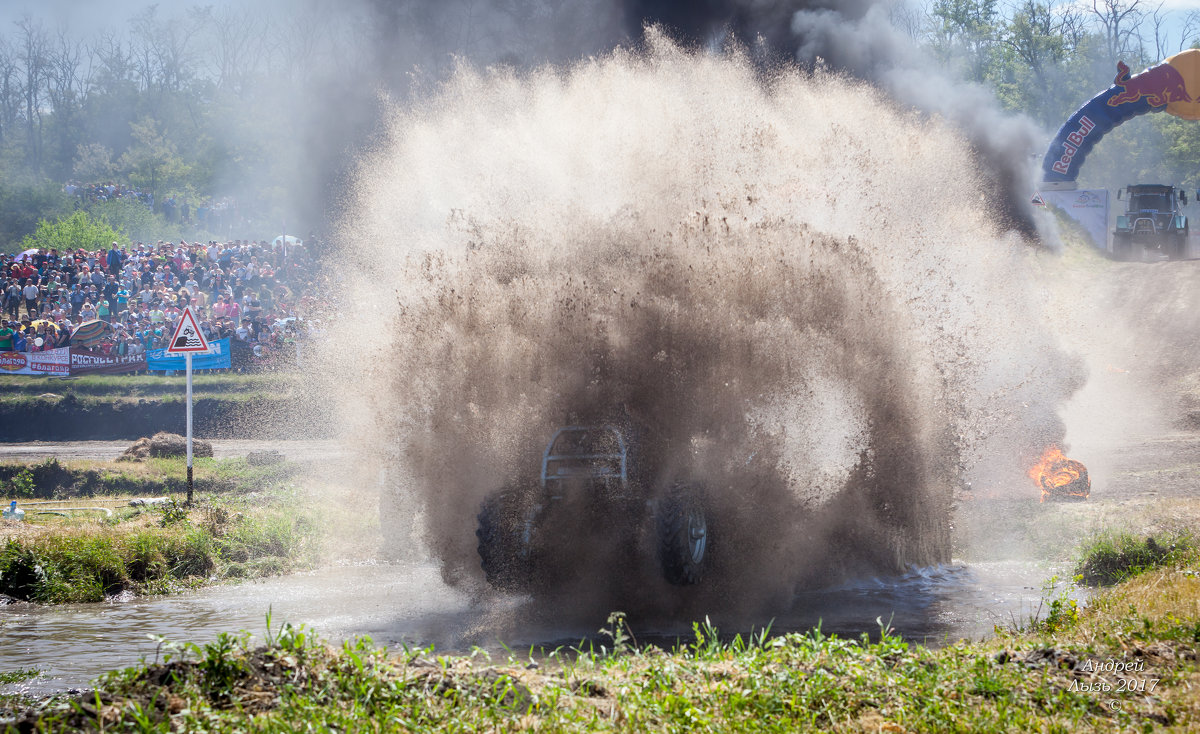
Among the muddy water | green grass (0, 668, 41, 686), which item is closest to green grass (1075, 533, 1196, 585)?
the muddy water

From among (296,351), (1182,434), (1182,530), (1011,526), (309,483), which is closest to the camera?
(1182,530)

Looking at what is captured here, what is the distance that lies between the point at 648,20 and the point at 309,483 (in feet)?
40.6

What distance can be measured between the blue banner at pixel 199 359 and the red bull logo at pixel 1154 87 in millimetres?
31609

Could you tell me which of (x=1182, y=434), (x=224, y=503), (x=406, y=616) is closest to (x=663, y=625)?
(x=406, y=616)

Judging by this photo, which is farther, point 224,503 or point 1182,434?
point 1182,434

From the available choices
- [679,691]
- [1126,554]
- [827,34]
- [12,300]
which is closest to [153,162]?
[12,300]

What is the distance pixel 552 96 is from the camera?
14852mm

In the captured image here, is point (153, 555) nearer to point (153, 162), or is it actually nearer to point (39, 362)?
point (39, 362)

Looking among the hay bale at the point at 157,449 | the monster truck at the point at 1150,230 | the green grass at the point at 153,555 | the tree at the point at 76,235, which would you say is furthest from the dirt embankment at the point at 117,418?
the monster truck at the point at 1150,230

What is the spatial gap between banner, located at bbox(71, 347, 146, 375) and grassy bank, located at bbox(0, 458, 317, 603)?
Result: 37.8 feet

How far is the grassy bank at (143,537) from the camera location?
11.9 meters

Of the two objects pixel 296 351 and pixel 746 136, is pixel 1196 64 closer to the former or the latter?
pixel 746 136

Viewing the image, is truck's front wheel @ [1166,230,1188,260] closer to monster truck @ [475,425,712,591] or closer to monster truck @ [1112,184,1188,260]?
monster truck @ [1112,184,1188,260]

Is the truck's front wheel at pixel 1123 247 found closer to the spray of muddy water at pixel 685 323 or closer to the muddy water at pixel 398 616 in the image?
the spray of muddy water at pixel 685 323
